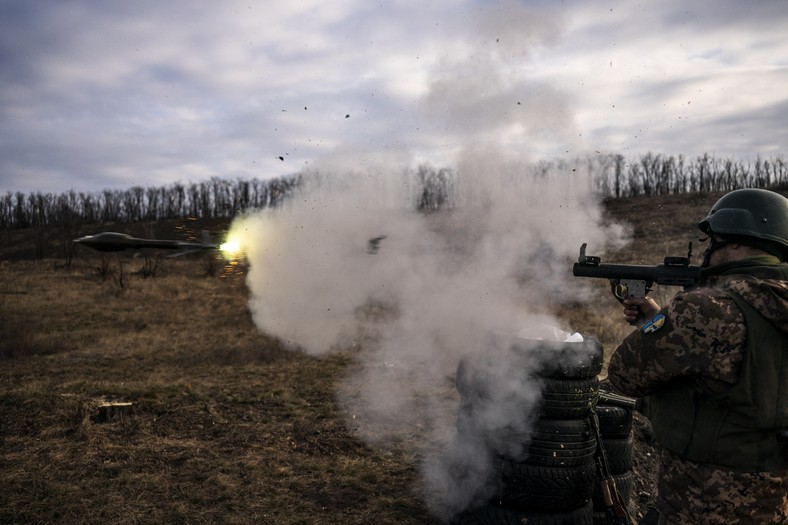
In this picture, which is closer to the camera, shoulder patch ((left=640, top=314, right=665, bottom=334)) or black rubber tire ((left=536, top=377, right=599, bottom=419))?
shoulder patch ((left=640, top=314, right=665, bottom=334))

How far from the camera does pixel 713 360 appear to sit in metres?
2.96

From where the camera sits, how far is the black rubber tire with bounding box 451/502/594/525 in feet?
15.3

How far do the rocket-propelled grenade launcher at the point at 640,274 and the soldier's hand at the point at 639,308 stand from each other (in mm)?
211

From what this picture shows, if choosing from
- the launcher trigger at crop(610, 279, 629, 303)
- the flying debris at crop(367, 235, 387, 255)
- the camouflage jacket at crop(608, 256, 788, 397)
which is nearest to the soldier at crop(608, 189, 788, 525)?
the camouflage jacket at crop(608, 256, 788, 397)

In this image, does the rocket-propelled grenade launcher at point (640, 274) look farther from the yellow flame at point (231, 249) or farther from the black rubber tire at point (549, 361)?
the yellow flame at point (231, 249)

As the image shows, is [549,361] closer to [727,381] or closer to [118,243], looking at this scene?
[727,381]

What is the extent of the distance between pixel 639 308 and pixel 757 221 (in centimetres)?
98

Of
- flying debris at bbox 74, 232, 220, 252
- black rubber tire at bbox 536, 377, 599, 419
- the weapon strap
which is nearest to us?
the weapon strap

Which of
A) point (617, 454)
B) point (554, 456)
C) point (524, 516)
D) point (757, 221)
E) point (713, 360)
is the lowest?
point (524, 516)

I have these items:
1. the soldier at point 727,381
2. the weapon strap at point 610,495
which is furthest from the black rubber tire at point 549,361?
the soldier at point 727,381

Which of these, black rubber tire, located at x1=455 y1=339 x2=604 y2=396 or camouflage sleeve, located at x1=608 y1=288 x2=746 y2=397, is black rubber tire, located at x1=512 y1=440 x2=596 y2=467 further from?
camouflage sleeve, located at x1=608 y1=288 x2=746 y2=397

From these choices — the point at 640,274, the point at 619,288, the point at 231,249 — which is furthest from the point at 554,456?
the point at 231,249

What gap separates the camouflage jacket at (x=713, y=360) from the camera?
295cm

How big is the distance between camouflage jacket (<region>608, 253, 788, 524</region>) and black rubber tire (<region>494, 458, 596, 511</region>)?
1451 mm
